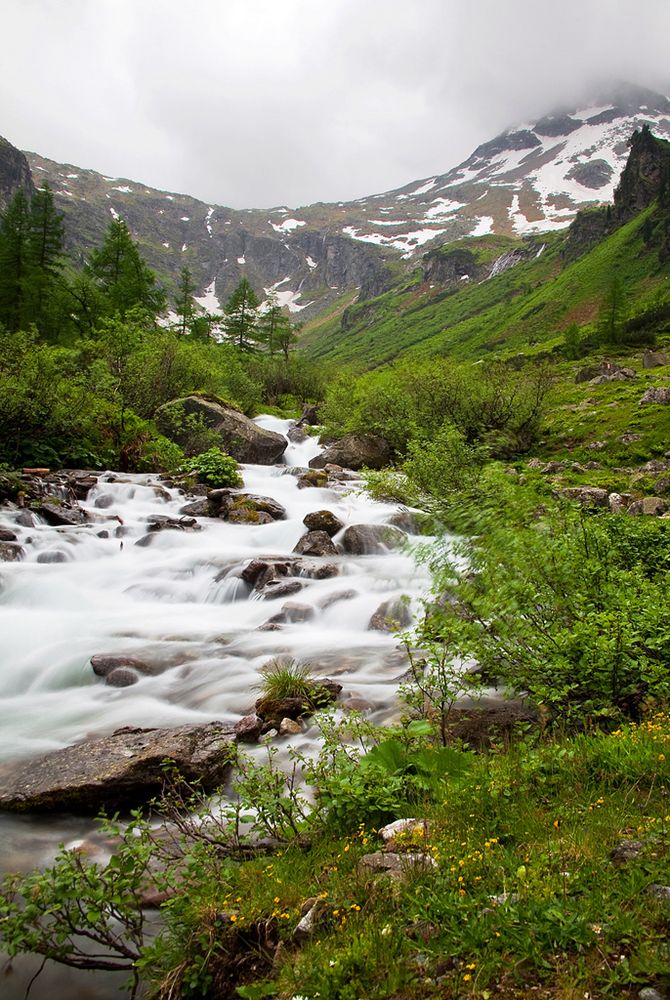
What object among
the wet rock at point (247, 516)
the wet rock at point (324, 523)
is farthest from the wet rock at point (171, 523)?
the wet rock at point (324, 523)

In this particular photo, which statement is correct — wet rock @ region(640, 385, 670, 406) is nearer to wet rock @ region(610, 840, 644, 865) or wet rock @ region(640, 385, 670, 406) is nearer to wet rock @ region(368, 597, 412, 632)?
wet rock @ region(368, 597, 412, 632)

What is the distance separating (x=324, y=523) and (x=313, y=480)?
733cm

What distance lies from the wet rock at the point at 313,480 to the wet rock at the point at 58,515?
375 inches

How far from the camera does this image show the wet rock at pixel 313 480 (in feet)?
80.0

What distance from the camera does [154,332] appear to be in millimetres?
38562

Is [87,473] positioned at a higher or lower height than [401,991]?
higher

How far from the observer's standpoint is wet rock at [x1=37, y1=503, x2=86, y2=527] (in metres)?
17.2

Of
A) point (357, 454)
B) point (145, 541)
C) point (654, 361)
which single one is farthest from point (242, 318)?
point (145, 541)

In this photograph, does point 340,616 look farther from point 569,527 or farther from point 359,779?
point 359,779

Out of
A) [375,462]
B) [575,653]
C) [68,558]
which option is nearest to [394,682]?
[575,653]

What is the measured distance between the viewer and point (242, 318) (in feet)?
199

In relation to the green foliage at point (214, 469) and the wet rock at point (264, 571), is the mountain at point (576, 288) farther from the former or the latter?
the wet rock at point (264, 571)

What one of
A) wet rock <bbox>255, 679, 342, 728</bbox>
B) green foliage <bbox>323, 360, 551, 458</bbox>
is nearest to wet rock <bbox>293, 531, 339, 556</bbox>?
green foliage <bbox>323, 360, 551, 458</bbox>

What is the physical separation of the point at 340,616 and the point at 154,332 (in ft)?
106
